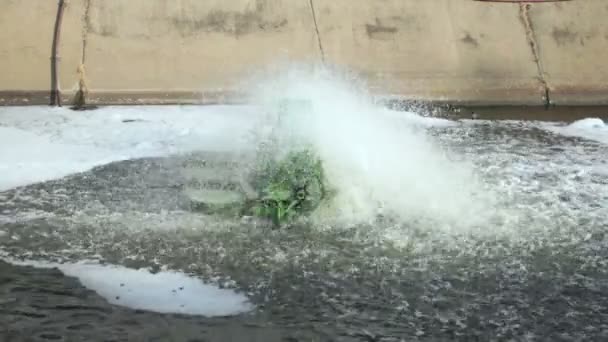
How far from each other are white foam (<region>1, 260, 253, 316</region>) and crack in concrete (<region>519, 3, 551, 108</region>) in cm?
637

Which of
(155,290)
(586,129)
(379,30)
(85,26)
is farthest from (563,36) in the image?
(155,290)

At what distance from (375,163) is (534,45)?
4.49 meters

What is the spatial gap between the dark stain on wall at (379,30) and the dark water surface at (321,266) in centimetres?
375

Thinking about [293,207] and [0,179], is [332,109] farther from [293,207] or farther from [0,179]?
[0,179]

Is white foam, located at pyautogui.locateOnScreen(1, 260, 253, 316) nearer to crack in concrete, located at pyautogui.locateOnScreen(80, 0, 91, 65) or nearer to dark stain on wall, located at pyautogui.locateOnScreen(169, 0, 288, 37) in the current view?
crack in concrete, located at pyautogui.locateOnScreen(80, 0, 91, 65)

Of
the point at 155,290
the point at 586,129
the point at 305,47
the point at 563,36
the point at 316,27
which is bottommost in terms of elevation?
the point at 155,290

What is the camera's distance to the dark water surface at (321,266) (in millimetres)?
4438

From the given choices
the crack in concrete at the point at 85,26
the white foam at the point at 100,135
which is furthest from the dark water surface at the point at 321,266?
the crack in concrete at the point at 85,26

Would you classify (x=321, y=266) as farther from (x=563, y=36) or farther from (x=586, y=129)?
(x=563, y=36)

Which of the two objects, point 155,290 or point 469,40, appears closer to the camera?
point 155,290

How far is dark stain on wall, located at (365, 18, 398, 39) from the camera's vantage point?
10195mm

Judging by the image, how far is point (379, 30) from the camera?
1027 centimetres

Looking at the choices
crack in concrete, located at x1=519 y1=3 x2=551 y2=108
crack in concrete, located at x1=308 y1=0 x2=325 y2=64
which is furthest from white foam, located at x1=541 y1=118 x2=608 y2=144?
crack in concrete, located at x1=308 y1=0 x2=325 y2=64

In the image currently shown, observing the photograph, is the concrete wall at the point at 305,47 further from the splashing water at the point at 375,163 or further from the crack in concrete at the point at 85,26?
the splashing water at the point at 375,163
